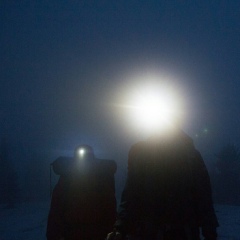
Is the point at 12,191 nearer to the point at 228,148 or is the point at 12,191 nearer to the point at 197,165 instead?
the point at 228,148

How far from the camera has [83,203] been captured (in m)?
6.57

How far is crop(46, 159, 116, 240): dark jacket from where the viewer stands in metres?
6.54

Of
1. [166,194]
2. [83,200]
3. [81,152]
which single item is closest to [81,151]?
[81,152]

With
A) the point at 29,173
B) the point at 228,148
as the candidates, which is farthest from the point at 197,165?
the point at 29,173

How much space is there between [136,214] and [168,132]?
1273 millimetres

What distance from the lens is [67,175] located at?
264 inches

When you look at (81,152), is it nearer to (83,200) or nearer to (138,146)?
(83,200)

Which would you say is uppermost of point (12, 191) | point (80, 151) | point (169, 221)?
point (80, 151)

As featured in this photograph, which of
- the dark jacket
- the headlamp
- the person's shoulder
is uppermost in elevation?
the person's shoulder

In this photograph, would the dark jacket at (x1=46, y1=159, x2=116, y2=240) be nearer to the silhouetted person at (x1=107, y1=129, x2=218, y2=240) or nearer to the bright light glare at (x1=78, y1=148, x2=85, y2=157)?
the bright light glare at (x1=78, y1=148, x2=85, y2=157)

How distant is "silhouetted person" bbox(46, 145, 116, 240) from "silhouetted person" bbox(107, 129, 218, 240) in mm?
1192

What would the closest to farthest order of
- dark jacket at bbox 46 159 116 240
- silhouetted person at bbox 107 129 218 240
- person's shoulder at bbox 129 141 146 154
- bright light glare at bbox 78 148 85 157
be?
silhouetted person at bbox 107 129 218 240, person's shoulder at bbox 129 141 146 154, dark jacket at bbox 46 159 116 240, bright light glare at bbox 78 148 85 157

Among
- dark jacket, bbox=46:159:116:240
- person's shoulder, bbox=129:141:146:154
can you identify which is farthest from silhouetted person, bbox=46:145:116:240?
person's shoulder, bbox=129:141:146:154

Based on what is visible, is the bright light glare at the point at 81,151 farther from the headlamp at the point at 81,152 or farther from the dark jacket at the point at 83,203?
the dark jacket at the point at 83,203
